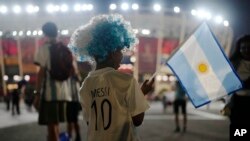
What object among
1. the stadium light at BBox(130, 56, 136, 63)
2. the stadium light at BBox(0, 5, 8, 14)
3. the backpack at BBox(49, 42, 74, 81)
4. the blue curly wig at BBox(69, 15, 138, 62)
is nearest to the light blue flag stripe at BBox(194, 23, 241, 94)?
the blue curly wig at BBox(69, 15, 138, 62)

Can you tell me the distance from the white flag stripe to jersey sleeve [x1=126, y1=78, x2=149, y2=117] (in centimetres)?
132

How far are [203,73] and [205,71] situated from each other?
0.04 meters

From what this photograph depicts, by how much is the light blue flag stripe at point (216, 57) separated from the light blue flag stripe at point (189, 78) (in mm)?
229

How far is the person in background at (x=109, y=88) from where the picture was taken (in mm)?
2895

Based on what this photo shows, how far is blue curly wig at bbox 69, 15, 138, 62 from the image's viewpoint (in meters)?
2.96

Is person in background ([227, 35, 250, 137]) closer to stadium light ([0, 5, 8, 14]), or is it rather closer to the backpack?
the backpack

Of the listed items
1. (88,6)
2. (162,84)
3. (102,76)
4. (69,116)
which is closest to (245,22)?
(69,116)

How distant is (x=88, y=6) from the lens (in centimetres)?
2802

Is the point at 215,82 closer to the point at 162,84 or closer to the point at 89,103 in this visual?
the point at 89,103

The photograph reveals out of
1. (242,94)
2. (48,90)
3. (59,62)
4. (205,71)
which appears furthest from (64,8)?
(205,71)

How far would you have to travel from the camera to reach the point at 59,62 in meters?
5.88

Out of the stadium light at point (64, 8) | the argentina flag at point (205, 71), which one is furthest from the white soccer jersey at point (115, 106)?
the stadium light at point (64, 8)

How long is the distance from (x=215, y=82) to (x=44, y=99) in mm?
2620

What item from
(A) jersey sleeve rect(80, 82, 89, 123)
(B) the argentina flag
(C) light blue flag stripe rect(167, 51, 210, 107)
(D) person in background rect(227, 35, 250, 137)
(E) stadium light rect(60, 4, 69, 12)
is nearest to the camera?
(A) jersey sleeve rect(80, 82, 89, 123)
